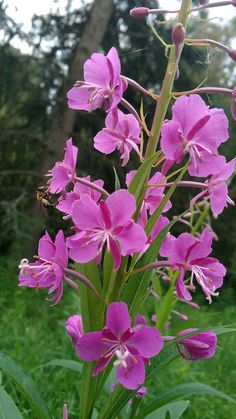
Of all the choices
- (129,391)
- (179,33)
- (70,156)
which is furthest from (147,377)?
(179,33)

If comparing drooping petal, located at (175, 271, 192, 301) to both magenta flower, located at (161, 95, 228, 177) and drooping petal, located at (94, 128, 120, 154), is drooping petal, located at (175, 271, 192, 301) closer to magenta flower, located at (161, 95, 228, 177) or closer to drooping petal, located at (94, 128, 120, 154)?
magenta flower, located at (161, 95, 228, 177)

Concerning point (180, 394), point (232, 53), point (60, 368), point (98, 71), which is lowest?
point (60, 368)

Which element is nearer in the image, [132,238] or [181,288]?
[132,238]

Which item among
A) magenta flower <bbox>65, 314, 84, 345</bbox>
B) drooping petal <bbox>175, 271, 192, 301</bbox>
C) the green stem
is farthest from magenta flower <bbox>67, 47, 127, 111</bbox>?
magenta flower <bbox>65, 314, 84, 345</bbox>

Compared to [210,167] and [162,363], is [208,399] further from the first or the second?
[210,167]

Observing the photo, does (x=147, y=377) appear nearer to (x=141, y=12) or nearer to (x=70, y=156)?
(x=70, y=156)

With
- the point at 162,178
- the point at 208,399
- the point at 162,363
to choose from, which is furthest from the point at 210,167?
the point at 208,399

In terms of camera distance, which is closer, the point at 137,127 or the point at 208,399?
the point at 137,127

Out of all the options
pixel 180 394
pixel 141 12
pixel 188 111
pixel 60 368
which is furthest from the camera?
pixel 60 368
